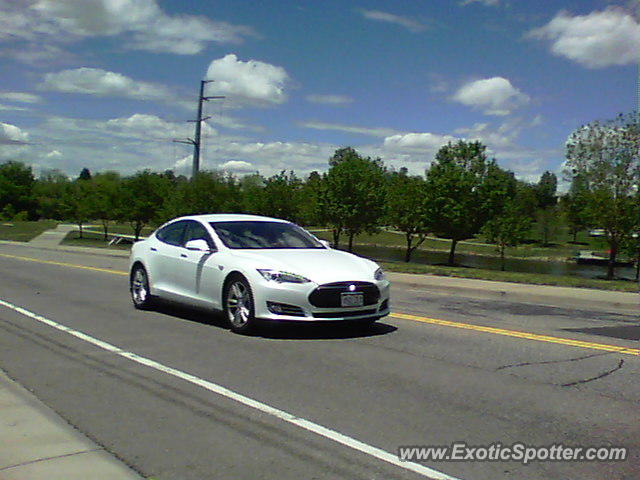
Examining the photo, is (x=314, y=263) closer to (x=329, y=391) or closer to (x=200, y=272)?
(x=200, y=272)

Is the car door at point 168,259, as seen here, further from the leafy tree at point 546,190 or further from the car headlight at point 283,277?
the leafy tree at point 546,190

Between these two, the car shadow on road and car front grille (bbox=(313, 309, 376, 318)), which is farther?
the car shadow on road

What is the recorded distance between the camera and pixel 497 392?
6227 mm

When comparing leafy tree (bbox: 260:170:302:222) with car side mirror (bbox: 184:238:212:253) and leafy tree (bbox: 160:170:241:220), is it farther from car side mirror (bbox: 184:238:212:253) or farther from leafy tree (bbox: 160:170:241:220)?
car side mirror (bbox: 184:238:212:253)

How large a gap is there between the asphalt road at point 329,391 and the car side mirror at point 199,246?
3.57 feet

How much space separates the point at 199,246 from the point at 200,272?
16.6 inches

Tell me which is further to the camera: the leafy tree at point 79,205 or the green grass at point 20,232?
the leafy tree at point 79,205

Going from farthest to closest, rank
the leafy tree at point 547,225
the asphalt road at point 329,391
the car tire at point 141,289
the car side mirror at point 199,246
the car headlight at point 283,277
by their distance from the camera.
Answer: the leafy tree at point 547,225, the car tire at point 141,289, the car side mirror at point 199,246, the car headlight at point 283,277, the asphalt road at point 329,391

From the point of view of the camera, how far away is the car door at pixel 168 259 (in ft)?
35.0

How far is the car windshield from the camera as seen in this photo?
985 cm

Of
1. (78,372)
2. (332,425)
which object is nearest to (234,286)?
(78,372)

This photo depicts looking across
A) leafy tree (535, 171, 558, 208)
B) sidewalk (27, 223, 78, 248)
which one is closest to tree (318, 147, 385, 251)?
sidewalk (27, 223, 78, 248)

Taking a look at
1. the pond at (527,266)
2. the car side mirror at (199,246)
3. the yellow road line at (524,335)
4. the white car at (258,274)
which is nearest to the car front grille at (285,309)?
the white car at (258,274)

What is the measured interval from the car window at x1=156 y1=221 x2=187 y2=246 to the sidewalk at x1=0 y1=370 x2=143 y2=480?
5390mm
